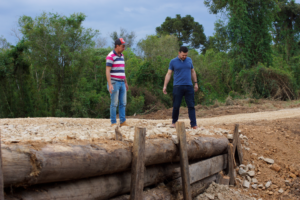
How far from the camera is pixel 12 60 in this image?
42.3ft

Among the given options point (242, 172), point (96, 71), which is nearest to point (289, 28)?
point (96, 71)

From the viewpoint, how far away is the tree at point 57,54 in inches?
508

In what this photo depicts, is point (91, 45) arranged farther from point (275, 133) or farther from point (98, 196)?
point (98, 196)

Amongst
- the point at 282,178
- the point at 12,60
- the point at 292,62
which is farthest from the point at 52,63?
the point at 292,62

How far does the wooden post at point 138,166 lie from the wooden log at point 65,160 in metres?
0.09

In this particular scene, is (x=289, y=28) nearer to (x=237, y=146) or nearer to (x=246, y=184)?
(x=237, y=146)

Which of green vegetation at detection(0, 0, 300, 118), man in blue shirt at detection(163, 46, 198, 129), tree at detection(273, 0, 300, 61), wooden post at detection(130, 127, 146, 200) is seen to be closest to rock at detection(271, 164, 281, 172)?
man in blue shirt at detection(163, 46, 198, 129)

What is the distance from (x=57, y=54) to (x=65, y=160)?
1133 centimetres

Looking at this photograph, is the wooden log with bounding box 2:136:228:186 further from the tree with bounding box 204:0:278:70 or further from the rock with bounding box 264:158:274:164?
the tree with bounding box 204:0:278:70

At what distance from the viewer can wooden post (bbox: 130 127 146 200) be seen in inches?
129

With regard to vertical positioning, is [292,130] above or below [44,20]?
below

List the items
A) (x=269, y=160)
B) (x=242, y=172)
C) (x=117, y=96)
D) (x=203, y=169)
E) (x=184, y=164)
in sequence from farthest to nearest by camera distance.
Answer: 1. (x=269, y=160)
2. (x=117, y=96)
3. (x=242, y=172)
4. (x=203, y=169)
5. (x=184, y=164)

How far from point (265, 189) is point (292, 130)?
289 cm

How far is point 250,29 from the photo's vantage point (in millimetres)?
21453
